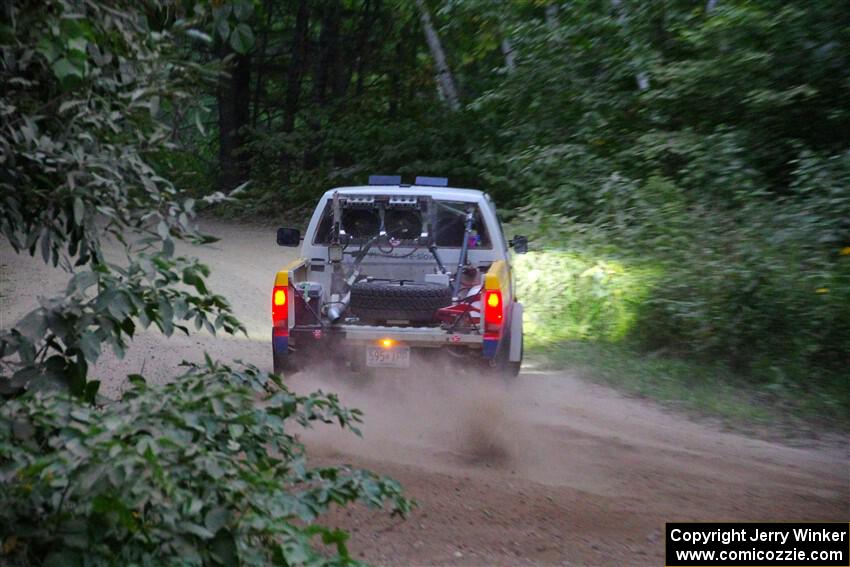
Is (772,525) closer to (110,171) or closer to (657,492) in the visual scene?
(657,492)

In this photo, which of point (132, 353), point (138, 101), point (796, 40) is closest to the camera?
point (138, 101)

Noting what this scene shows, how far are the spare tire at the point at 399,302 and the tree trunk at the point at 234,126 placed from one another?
21143mm

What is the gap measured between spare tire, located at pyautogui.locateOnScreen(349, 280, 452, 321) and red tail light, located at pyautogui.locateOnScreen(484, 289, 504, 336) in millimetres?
585

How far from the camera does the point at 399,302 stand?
8.77 metres

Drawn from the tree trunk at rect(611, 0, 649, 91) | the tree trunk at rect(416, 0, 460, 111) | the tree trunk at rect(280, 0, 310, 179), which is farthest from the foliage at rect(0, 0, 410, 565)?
the tree trunk at rect(280, 0, 310, 179)

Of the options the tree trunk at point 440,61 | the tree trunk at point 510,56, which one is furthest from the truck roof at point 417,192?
the tree trunk at point 440,61

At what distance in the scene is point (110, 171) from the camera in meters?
3.91

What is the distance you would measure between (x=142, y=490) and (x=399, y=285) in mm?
5989

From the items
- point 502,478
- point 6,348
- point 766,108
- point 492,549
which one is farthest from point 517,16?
point 6,348

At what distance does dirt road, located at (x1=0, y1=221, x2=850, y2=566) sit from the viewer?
17.9ft

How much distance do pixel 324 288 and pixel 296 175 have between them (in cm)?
1873

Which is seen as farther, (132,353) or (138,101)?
(132,353)

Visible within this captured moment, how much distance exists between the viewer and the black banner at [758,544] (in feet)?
16.6

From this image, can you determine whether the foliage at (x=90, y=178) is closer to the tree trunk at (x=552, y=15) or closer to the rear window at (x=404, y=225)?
the rear window at (x=404, y=225)
